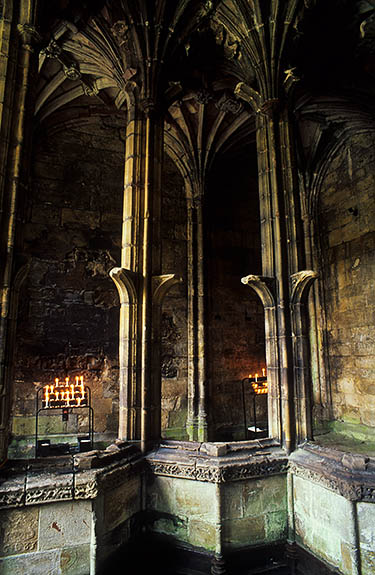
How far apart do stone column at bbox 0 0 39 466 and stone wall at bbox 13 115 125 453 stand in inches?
141

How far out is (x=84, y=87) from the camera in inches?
284

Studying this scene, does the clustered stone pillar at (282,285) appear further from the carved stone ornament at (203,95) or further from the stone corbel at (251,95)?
the carved stone ornament at (203,95)

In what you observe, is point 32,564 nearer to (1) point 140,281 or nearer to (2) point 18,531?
(2) point 18,531

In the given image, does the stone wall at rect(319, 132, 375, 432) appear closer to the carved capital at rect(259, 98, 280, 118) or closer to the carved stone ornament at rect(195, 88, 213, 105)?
the carved capital at rect(259, 98, 280, 118)

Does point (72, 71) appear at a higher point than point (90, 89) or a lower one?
lower

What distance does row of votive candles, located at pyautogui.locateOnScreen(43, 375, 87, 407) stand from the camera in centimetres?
680

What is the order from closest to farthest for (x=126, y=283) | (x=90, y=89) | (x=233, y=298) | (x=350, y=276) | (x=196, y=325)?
(x=126, y=283) < (x=90, y=89) < (x=350, y=276) < (x=196, y=325) < (x=233, y=298)

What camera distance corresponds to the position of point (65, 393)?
7.25 metres

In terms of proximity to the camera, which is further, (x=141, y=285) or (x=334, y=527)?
(x=141, y=285)

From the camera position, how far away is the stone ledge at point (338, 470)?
3373mm

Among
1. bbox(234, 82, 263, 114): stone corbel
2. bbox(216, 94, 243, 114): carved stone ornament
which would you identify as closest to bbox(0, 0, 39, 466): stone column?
bbox(234, 82, 263, 114): stone corbel

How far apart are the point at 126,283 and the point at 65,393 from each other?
374 centimetres

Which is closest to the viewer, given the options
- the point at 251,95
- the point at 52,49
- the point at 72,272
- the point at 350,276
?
the point at 251,95

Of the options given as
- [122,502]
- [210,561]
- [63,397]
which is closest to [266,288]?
[122,502]
